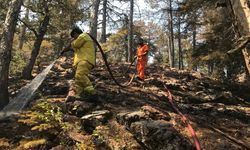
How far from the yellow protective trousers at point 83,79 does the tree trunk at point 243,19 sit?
16.3 feet

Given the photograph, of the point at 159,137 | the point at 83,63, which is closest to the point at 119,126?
the point at 159,137

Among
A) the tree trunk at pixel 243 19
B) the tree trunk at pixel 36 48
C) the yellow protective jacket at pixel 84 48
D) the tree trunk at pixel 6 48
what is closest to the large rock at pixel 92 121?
the yellow protective jacket at pixel 84 48

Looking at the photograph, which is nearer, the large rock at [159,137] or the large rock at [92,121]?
the large rock at [159,137]

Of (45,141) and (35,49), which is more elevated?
(35,49)

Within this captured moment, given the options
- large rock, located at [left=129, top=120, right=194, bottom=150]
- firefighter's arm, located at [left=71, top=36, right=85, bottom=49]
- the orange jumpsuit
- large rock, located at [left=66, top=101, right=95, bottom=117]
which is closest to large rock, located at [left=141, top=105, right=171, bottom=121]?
large rock, located at [left=129, top=120, right=194, bottom=150]

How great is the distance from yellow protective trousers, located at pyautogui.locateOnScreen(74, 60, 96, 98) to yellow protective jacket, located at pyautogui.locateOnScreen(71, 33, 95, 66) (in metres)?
0.14

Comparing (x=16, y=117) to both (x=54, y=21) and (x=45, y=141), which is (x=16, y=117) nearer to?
(x=45, y=141)

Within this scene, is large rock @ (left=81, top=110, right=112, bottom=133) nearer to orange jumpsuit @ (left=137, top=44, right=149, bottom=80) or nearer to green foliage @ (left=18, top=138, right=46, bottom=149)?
green foliage @ (left=18, top=138, right=46, bottom=149)

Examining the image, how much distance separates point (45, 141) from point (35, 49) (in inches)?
458

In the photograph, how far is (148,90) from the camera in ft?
44.1

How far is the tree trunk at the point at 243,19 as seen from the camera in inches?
187

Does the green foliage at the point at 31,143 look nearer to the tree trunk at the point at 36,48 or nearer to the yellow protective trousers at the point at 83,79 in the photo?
the yellow protective trousers at the point at 83,79

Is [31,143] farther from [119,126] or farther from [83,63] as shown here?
[83,63]

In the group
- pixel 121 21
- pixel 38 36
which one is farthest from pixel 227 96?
pixel 121 21
